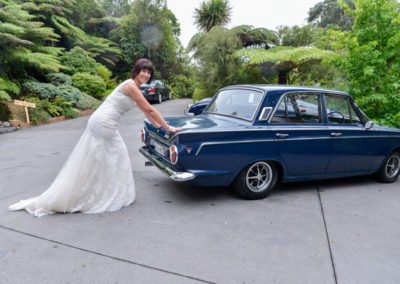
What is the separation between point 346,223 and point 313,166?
101cm

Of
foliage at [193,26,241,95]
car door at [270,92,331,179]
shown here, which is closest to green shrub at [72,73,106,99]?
foliage at [193,26,241,95]

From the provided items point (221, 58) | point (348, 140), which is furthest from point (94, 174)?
point (221, 58)

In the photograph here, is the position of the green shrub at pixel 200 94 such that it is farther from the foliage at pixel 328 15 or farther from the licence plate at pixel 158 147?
the foliage at pixel 328 15

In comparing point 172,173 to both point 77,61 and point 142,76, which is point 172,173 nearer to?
point 142,76

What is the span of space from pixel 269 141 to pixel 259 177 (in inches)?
21.5

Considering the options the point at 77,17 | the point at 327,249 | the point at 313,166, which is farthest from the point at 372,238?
the point at 77,17

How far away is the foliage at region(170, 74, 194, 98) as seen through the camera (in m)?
25.2

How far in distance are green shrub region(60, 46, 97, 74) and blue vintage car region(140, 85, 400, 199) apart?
529 inches

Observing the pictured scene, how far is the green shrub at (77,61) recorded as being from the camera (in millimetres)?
16438

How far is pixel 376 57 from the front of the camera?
6527 mm

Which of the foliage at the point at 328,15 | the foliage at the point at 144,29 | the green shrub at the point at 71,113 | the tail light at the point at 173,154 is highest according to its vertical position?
the foliage at the point at 328,15

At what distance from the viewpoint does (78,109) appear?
14008 mm

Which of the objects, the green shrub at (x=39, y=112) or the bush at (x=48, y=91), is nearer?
the green shrub at (x=39, y=112)

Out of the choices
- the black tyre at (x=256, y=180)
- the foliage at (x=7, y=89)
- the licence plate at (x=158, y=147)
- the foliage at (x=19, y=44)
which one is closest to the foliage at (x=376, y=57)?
the black tyre at (x=256, y=180)
